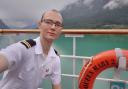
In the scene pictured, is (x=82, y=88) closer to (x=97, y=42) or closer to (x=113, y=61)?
(x=113, y=61)

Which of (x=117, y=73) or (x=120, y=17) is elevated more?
(x=120, y=17)

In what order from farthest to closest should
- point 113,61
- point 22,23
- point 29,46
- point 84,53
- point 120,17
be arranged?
point 22,23, point 120,17, point 84,53, point 113,61, point 29,46

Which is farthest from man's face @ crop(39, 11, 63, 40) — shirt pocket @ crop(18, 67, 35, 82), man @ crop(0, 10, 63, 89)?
shirt pocket @ crop(18, 67, 35, 82)

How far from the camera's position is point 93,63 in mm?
1592

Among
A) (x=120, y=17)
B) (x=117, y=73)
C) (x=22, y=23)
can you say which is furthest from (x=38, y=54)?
(x=22, y=23)

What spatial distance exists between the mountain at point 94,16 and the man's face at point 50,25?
2165 mm

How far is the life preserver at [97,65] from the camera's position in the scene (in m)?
1.55

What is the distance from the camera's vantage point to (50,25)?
1244 millimetres

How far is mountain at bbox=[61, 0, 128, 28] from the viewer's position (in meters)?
3.35

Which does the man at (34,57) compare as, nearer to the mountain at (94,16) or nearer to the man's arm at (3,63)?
the man's arm at (3,63)

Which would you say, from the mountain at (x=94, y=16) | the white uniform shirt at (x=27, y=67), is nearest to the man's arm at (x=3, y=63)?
the white uniform shirt at (x=27, y=67)

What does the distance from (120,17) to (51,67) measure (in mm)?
2088

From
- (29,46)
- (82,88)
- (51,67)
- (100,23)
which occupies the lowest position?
(82,88)

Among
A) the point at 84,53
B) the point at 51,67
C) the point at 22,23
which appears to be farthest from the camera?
the point at 22,23
